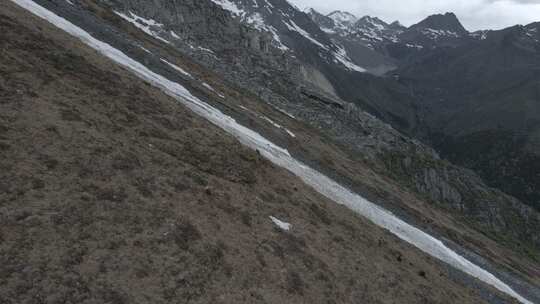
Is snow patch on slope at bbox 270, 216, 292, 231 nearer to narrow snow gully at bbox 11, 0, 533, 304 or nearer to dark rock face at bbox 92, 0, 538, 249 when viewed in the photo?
narrow snow gully at bbox 11, 0, 533, 304

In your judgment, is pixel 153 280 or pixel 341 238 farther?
pixel 341 238

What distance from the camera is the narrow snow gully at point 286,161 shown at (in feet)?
139

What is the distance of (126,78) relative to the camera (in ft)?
120

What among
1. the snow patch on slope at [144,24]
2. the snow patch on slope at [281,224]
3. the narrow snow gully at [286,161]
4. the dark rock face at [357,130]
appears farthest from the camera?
the dark rock face at [357,130]

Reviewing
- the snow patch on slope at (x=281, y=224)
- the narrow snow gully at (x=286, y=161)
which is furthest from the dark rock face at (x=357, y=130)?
the snow patch on slope at (x=281, y=224)

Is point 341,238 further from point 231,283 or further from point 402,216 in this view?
point 402,216

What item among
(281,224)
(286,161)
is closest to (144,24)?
(286,161)

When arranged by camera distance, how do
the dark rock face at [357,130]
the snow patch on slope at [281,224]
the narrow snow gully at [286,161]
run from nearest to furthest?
1. the snow patch on slope at [281,224]
2. the narrow snow gully at [286,161]
3. the dark rock face at [357,130]

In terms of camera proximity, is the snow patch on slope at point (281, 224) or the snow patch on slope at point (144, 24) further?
the snow patch on slope at point (144, 24)

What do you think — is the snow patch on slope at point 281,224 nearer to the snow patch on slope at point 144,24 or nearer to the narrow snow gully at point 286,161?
the narrow snow gully at point 286,161

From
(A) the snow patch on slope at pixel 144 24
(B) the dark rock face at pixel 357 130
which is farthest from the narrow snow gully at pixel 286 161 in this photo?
(B) the dark rock face at pixel 357 130

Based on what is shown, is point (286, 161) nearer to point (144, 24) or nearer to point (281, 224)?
point (281, 224)

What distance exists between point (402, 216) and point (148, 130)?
118 ft

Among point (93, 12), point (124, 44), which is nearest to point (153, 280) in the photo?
point (124, 44)
